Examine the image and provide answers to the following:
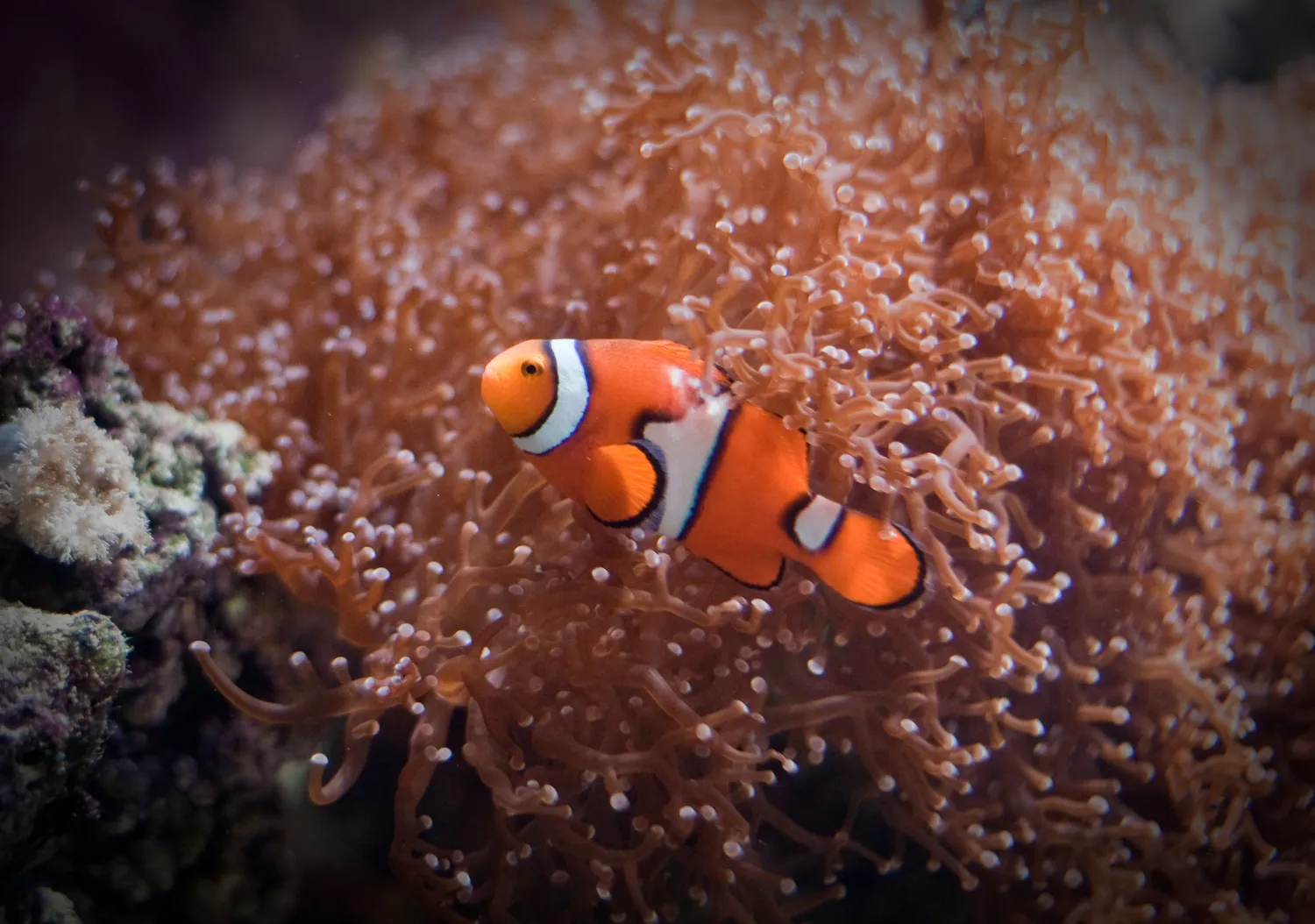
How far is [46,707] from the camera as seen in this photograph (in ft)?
4.14

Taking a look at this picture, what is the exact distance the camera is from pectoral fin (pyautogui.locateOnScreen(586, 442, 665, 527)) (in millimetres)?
1321

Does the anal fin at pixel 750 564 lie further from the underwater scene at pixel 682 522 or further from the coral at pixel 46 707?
the coral at pixel 46 707

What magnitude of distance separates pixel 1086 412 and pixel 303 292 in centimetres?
173

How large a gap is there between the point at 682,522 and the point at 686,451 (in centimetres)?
11

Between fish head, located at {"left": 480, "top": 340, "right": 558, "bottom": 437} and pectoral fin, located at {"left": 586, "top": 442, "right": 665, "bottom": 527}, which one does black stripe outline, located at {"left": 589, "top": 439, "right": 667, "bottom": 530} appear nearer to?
pectoral fin, located at {"left": 586, "top": 442, "right": 665, "bottom": 527}

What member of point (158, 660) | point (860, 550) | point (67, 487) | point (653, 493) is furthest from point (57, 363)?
point (860, 550)

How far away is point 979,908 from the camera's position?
1848 millimetres

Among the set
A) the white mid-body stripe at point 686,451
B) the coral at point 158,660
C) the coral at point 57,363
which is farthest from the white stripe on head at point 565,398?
the coral at point 57,363

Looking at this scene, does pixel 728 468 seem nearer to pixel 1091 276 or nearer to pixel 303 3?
pixel 1091 276

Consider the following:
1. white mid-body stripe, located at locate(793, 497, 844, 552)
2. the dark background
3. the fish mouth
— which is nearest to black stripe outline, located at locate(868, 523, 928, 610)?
white mid-body stripe, located at locate(793, 497, 844, 552)

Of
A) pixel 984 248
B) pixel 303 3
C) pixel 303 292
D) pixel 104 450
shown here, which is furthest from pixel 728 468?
pixel 303 3

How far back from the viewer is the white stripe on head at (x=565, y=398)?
52.9 inches

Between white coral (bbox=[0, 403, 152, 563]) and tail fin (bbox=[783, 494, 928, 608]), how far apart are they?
112 cm

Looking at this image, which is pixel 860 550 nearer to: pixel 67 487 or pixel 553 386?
pixel 553 386
